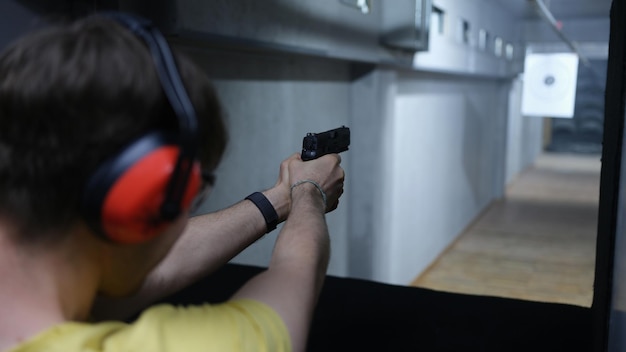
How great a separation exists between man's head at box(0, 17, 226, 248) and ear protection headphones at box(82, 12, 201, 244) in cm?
2

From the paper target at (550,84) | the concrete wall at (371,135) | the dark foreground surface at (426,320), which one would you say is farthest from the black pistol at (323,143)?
the paper target at (550,84)

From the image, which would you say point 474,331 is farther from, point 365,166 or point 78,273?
point 365,166

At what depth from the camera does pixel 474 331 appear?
1.07 metres

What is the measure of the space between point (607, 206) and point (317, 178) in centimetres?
43

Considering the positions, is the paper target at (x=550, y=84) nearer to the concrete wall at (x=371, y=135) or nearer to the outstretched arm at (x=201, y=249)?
the concrete wall at (x=371, y=135)

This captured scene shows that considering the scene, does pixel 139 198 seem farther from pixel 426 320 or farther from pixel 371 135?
pixel 371 135

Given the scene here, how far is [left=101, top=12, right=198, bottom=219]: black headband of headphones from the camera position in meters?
0.49

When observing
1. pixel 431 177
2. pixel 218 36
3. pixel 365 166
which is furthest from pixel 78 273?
pixel 431 177

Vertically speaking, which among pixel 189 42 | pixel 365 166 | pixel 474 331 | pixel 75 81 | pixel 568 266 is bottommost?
pixel 568 266

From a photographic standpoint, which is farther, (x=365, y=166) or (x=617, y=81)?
(x=365, y=166)

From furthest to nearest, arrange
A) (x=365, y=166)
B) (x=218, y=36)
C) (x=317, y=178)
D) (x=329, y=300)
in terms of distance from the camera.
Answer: (x=365, y=166)
(x=218, y=36)
(x=329, y=300)
(x=317, y=178)

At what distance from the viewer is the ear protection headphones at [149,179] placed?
19.1 inches

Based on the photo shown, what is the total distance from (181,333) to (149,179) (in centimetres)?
16

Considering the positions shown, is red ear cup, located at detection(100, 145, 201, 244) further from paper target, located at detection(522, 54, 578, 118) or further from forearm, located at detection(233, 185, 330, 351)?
paper target, located at detection(522, 54, 578, 118)
